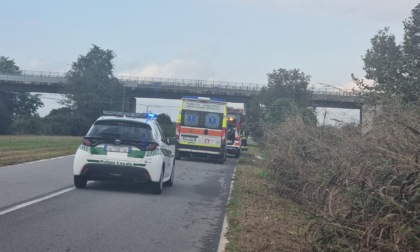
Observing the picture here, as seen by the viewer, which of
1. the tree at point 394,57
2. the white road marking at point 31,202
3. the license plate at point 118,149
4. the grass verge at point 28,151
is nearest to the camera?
the white road marking at point 31,202

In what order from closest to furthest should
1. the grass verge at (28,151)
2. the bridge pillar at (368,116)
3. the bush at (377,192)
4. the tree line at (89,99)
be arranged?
the bush at (377,192) < the bridge pillar at (368,116) < the grass verge at (28,151) < the tree line at (89,99)

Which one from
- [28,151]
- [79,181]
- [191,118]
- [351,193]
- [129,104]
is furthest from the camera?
[129,104]

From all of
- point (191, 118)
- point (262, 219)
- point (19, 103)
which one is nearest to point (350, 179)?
point (262, 219)

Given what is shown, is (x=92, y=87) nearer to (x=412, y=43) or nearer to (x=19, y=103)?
(x=19, y=103)

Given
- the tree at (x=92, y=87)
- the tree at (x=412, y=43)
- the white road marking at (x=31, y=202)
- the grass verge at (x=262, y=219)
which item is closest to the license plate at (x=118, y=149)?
the white road marking at (x=31, y=202)

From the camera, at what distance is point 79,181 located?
50.5 ft

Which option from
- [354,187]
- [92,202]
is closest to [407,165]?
[354,187]

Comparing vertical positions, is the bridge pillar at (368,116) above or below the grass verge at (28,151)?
above

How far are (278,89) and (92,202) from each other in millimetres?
40371

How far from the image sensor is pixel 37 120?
67.2m

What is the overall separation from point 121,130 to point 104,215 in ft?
12.8

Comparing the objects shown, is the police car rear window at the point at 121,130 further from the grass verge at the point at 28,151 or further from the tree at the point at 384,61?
the grass verge at the point at 28,151

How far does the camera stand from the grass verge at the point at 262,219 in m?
9.27

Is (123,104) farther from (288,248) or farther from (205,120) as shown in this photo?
(288,248)
